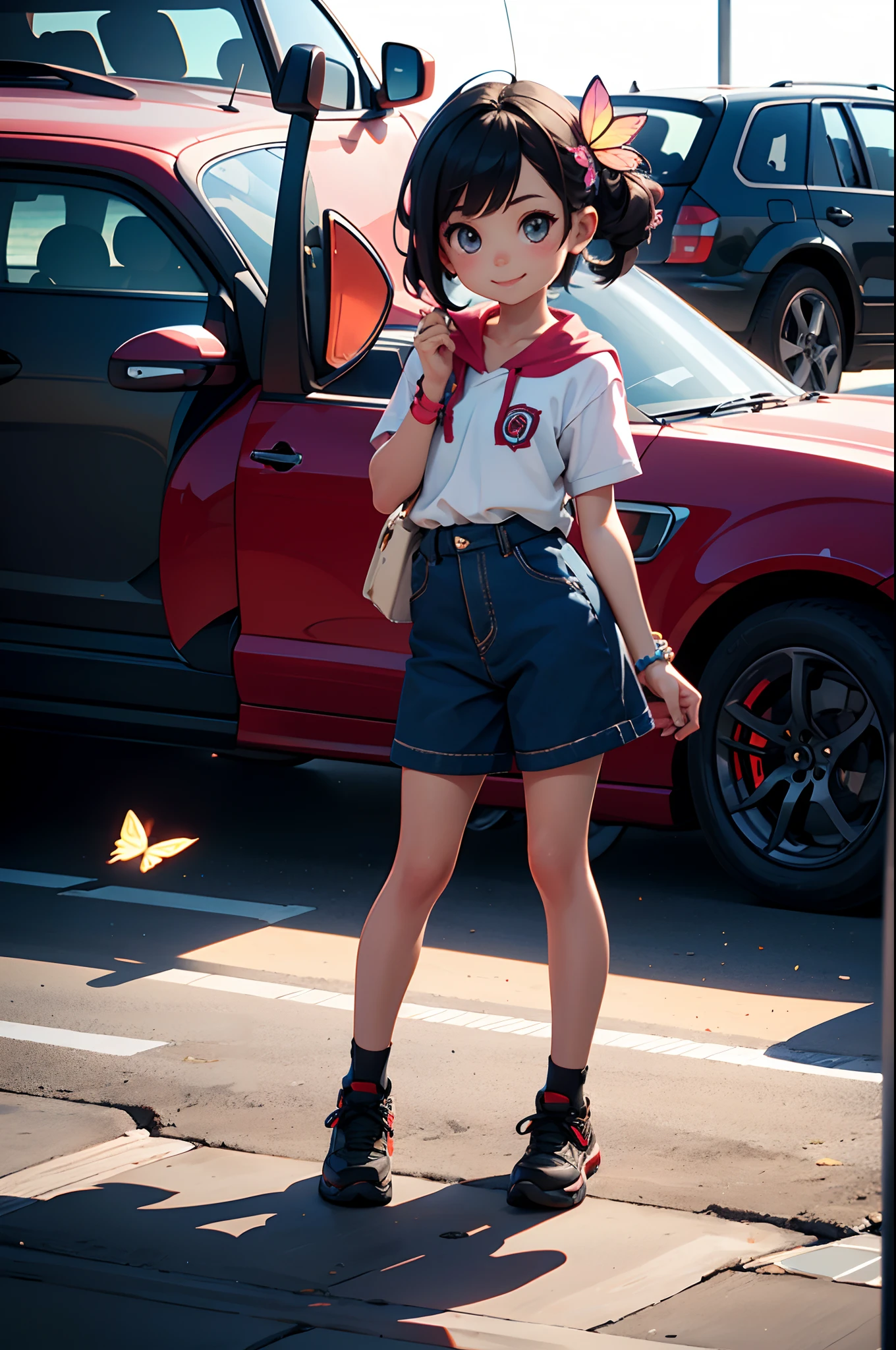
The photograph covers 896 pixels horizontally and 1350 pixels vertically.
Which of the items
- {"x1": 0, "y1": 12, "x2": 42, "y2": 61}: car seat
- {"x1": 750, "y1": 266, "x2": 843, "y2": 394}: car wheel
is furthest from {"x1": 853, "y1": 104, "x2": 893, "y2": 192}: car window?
{"x1": 0, "y1": 12, "x2": 42, "y2": 61}: car seat

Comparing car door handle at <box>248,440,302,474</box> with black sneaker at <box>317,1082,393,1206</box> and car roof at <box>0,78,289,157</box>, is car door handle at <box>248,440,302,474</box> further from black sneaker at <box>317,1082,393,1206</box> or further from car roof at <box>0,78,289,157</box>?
black sneaker at <box>317,1082,393,1206</box>

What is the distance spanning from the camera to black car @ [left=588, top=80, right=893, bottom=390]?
37.1 feet

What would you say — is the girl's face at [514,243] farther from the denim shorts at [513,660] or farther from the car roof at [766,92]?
the car roof at [766,92]

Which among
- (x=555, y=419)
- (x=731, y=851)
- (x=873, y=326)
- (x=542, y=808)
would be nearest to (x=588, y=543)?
(x=555, y=419)

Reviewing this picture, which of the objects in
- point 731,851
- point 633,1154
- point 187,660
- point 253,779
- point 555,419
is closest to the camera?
point 555,419

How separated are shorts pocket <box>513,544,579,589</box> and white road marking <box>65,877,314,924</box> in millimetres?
2046

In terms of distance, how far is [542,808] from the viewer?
3.19m

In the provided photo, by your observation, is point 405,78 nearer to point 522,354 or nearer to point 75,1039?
point 522,354

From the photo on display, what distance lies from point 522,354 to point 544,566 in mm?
349

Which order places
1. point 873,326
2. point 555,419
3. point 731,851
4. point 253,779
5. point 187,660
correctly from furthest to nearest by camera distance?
point 873,326
point 253,779
point 187,660
point 731,851
point 555,419

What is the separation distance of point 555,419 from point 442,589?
1.09 ft

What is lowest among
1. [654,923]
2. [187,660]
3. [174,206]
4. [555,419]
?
[654,923]

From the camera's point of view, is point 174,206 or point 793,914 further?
point 174,206

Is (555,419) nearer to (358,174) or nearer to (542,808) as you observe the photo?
(542,808)
